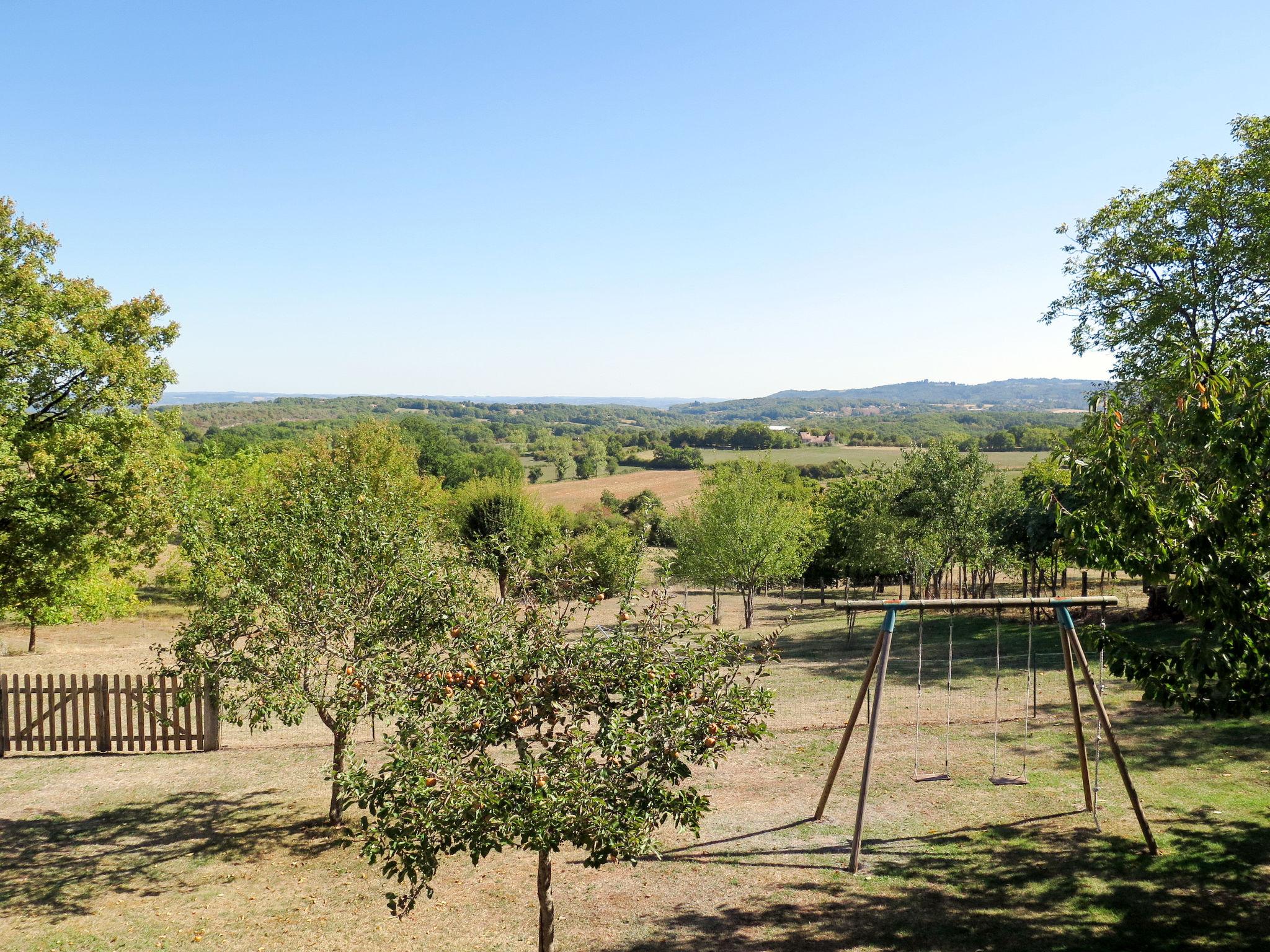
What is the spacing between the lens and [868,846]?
988 centimetres

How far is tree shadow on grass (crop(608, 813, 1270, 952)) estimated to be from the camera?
7.71m

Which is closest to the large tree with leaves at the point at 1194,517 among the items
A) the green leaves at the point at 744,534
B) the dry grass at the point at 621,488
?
the green leaves at the point at 744,534

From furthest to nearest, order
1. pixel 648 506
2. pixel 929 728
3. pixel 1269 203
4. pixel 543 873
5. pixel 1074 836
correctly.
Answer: pixel 1269 203 < pixel 929 728 < pixel 1074 836 < pixel 648 506 < pixel 543 873

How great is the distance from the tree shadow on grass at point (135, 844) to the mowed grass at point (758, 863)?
1.5 inches

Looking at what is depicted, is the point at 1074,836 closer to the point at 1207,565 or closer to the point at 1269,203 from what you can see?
the point at 1207,565

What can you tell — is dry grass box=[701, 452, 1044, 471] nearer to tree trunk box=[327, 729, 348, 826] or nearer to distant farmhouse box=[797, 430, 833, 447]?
distant farmhouse box=[797, 430, 833, 447]

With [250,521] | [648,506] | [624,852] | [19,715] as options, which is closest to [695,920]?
[624,852]

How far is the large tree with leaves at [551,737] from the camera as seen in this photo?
567cm

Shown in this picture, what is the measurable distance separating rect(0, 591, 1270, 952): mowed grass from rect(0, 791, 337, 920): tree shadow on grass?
0.04 meters

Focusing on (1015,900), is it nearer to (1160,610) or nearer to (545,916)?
(545,916)

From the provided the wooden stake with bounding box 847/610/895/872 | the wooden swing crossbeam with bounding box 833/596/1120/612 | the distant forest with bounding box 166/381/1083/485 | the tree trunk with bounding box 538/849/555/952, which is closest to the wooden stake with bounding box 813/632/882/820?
the wooden stake with bounding box 847/610/895/872

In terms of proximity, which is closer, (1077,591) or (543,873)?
(543,873)

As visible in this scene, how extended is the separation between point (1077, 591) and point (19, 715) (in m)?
37.5

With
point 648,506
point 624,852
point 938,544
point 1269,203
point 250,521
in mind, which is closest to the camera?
point 624,852
